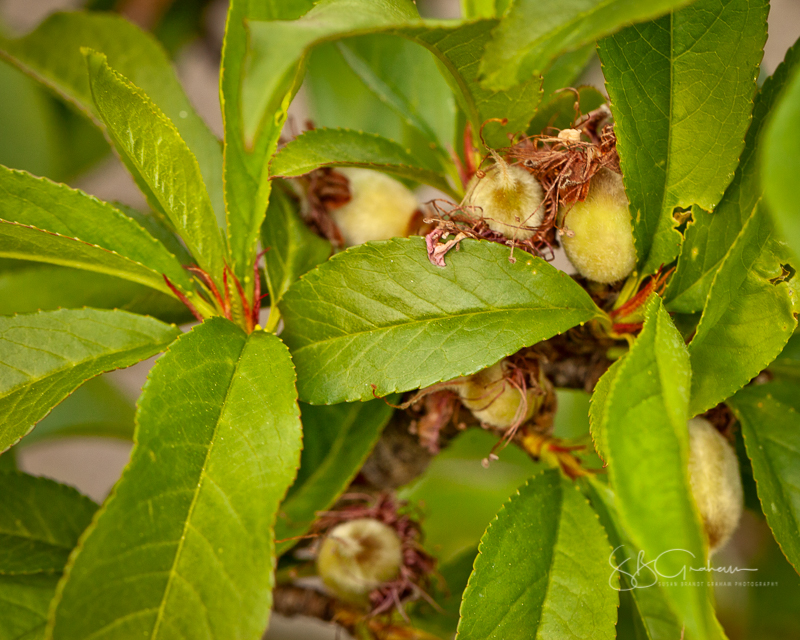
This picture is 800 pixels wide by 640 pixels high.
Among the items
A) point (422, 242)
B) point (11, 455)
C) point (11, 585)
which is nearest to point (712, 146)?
point (422, 242)

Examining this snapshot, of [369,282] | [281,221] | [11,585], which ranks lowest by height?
[11,585]

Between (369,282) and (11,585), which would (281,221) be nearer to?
(369,282)

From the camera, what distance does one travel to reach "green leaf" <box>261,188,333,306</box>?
1.62 feet

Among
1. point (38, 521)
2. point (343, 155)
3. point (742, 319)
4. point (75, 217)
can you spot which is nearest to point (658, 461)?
point (742, 319)

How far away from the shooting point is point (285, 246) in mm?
505

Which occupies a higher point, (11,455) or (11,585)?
(11,455)

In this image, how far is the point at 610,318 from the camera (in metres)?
0.45

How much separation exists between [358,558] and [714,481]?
0.32 metres

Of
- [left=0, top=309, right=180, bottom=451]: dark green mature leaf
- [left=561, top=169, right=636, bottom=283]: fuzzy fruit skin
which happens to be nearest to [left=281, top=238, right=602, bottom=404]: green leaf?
[left=561, top=169, right=636, bottom=283]: fuzzy fruit skin

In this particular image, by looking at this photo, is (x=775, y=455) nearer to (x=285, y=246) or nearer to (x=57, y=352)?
(x=285, y=246)

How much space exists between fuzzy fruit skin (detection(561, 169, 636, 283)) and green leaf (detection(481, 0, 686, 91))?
5.8 inches

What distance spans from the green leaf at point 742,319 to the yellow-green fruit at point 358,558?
343mm

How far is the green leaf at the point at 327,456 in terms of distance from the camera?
22.9 inches

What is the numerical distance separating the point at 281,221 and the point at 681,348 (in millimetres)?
311
